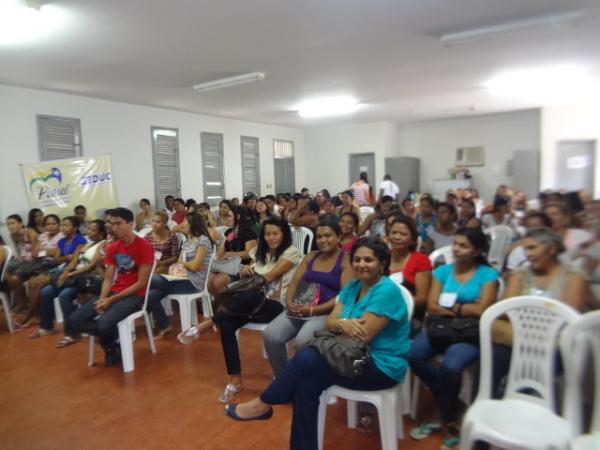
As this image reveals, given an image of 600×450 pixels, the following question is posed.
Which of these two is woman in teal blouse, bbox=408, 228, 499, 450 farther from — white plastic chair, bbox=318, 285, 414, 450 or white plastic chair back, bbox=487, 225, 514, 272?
white plastic chair back, bbox=487, 225, 514, 272

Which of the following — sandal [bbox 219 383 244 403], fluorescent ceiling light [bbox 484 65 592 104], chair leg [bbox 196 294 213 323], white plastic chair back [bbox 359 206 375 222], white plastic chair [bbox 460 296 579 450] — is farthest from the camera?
white plastic chair back [bbox 359 206 375 222]

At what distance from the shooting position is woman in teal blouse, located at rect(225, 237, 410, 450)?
1979mm

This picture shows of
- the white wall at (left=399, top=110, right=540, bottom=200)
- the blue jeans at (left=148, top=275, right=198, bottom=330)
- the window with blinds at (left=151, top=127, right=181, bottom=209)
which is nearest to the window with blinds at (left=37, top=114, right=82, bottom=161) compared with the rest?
the window with blinds at (left=151, top=127, right=181, bottom=209)

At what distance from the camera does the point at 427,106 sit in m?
8.40

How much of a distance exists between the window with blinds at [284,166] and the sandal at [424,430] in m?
8.46

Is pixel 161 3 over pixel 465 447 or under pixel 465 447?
over

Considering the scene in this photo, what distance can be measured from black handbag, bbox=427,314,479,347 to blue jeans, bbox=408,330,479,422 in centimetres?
3

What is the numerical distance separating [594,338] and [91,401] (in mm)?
2900

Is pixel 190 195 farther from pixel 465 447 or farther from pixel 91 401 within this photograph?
pixel 465 447

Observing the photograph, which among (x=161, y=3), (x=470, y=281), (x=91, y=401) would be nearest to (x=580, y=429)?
(x=470, y=281)

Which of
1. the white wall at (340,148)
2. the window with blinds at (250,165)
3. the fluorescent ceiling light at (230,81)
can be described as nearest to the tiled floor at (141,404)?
the fluorescent ceiling light at (230,81)

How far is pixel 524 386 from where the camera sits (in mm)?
1959

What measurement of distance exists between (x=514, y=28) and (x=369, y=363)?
349 cm

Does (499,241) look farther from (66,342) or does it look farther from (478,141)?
(478,141)
